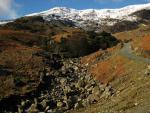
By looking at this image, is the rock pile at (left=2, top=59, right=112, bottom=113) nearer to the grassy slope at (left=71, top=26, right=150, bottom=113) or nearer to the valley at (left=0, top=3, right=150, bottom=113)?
the valley at (left=0, top=3, right=150, bottom=113)

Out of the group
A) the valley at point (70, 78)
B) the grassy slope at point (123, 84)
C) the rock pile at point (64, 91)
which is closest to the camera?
the grassy slope at point (123, 84)

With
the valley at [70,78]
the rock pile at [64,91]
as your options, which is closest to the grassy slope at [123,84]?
the valley at [70,78]

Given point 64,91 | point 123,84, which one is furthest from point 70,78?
point 123,84

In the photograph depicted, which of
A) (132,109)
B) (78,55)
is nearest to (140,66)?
(132,109)

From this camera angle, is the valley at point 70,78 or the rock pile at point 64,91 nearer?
the valley at point 70,78

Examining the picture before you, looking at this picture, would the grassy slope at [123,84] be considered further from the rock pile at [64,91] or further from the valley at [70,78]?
the rock pile at [64,91]

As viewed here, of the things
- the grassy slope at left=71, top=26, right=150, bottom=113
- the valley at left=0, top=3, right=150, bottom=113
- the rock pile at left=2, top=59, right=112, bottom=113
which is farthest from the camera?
the rock pile at left=2, top=59, right=112, bottom=113

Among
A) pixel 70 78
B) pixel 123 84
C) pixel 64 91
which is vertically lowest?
pixel 64 91

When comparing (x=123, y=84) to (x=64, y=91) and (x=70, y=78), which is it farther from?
(x=70, y=78)

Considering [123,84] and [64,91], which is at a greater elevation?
[123,84]

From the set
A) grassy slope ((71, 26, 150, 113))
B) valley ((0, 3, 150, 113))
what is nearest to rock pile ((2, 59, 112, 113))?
valley ((0, 3, 150, 113))

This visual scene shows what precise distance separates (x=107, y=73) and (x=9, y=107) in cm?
1989

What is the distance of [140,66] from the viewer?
2680 inches

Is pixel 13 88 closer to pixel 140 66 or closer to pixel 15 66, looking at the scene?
pixel 15 66
